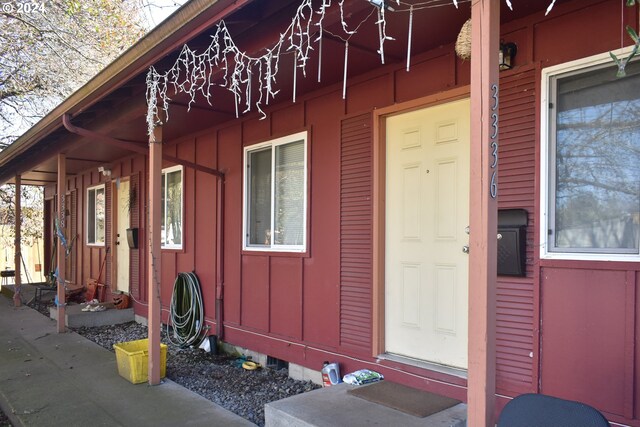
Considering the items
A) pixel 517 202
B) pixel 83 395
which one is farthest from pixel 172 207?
pixel 517 202

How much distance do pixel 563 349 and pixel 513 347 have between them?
30 cm

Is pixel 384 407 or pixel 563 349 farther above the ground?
pixel 563 349

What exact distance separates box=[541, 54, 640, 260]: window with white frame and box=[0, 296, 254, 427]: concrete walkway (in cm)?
248

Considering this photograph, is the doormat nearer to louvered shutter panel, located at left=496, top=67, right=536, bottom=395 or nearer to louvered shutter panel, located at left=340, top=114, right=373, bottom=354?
louvered shutter panel, located at left=496, top=67, right=536, bottom=395

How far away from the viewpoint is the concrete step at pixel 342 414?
2.67m

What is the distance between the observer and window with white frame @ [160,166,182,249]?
22.1 feet

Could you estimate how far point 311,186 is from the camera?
14.6 ft

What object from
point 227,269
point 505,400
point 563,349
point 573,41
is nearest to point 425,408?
point 505,400

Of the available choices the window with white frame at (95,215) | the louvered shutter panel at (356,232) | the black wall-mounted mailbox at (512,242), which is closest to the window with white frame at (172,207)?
the window with white frame at (95,215)

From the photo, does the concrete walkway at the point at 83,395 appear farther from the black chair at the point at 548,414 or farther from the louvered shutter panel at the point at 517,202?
the black chair at the point at 548,414

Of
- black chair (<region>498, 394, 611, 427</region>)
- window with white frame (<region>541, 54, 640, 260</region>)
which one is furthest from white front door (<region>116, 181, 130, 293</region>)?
black chair (<region>498, 394, 611, 427</region>)

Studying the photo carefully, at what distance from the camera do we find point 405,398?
308 centimetres

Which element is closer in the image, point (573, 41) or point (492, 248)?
point (492, 248)

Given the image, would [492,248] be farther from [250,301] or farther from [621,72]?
[250,301]
